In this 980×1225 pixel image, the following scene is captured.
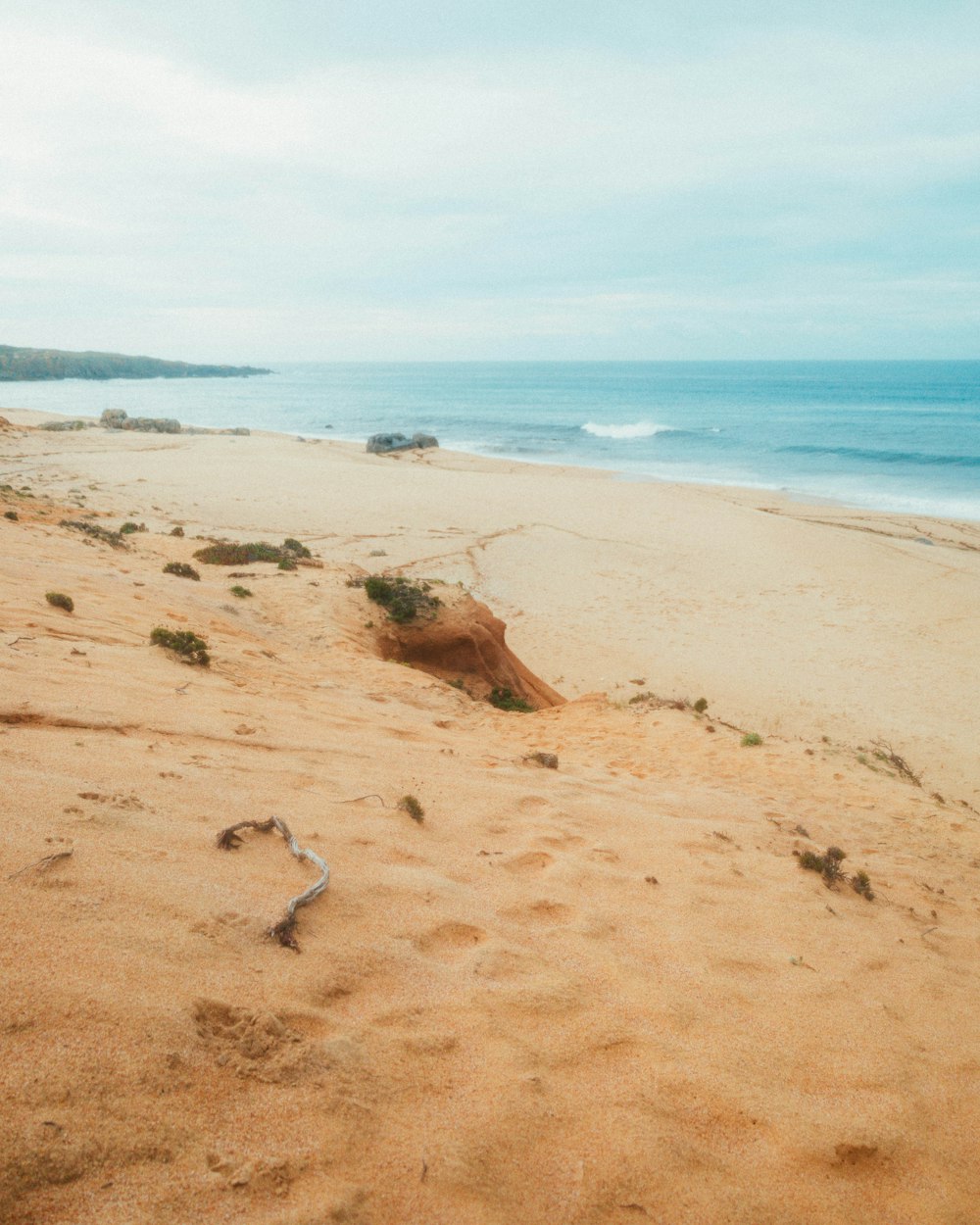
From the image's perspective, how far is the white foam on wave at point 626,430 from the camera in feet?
194

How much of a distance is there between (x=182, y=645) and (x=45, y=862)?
387cm

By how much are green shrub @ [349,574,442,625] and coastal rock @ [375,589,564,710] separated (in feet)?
0.36

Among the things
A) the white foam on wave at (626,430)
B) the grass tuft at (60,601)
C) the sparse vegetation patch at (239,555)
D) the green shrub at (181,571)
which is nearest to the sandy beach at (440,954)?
the grass tuft at (60,601)

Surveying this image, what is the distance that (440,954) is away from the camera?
124 inches

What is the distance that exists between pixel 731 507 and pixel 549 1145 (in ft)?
82.7

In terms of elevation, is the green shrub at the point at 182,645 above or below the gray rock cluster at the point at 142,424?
below

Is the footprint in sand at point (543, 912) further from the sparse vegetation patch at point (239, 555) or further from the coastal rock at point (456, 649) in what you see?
the sparse vegetation patch at point (239, 555)

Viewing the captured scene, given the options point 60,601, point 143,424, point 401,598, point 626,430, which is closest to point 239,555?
point 401,598

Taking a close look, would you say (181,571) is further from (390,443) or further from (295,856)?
(390,443)

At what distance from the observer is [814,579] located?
18156 mm

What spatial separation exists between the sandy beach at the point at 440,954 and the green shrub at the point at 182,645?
112 millimetres

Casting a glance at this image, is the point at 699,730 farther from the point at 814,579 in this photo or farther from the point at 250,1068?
the point at 814,579

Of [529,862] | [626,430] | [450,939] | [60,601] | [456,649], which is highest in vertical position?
[626,430]

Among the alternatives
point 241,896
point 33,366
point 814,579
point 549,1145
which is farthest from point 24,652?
point 33,366
